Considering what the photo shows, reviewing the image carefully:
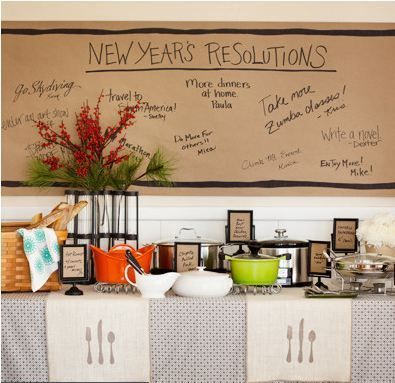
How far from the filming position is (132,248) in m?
3.02

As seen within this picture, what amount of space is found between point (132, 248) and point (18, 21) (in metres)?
1.28

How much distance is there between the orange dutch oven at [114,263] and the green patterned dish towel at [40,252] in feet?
0.54

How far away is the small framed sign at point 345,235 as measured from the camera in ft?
10.7

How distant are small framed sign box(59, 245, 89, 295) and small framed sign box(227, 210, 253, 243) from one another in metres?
0.73

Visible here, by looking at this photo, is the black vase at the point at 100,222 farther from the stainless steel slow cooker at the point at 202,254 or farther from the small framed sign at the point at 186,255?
the small framed sign at the point at 186,255

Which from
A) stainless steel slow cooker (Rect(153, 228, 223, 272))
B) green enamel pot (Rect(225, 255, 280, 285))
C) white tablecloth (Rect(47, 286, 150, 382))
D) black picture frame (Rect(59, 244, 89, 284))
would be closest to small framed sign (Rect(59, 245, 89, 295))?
black picture frame (Rect(59, 244, 89, 284))

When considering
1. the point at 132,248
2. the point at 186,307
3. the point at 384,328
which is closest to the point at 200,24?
the point at 132,248

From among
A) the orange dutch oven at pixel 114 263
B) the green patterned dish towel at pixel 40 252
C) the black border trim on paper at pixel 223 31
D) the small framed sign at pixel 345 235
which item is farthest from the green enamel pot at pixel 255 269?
the black border trim on paper at pixel 223 31

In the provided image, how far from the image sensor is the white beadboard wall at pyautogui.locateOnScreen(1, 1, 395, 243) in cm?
341

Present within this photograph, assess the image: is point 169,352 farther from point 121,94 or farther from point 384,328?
point 121,94

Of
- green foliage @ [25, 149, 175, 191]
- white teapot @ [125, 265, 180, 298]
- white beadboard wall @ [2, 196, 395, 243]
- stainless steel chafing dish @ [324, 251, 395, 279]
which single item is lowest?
white teapot @ [125, 265, 180, 298]

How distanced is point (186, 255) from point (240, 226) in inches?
15.2

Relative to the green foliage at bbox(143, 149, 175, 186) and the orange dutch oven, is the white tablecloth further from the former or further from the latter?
the green foliage at bbox(143, 149, 175, 186)

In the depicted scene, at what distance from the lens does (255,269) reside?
9.41ft
